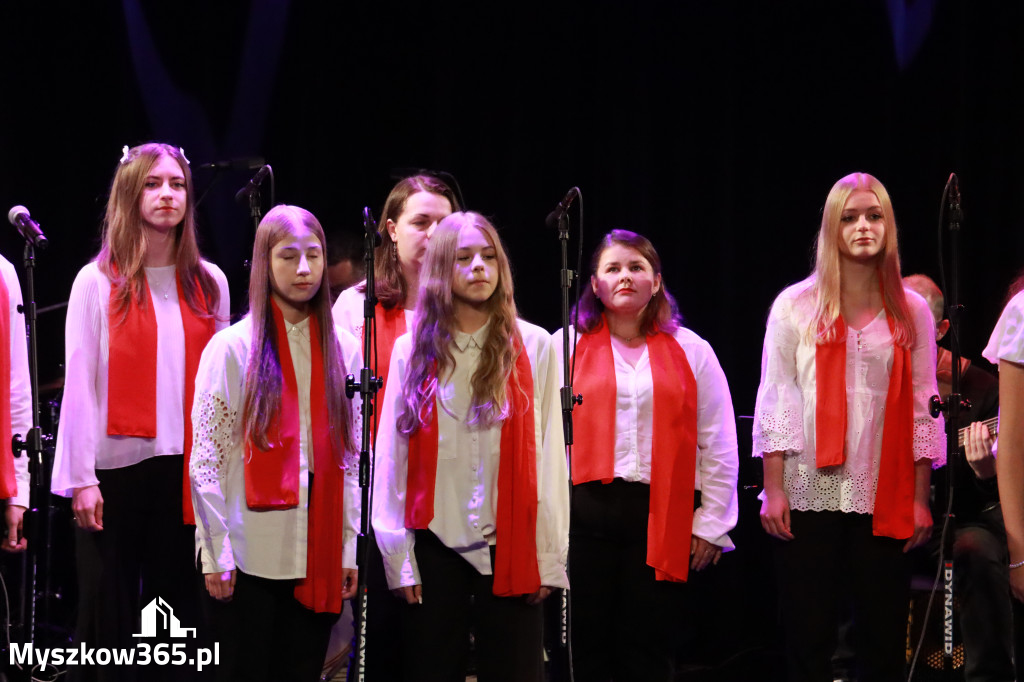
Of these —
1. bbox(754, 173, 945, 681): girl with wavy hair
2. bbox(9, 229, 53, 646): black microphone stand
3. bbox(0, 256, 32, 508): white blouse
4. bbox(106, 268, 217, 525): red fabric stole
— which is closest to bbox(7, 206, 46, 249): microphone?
bbox(0, 256, 32, 508): white blouse

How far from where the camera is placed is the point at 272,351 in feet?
9.44

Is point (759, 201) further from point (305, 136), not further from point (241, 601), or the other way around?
point (241, 601)

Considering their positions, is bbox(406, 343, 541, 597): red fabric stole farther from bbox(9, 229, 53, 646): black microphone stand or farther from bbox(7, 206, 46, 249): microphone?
bbox(9, 229, 53, 646): black microphone stand

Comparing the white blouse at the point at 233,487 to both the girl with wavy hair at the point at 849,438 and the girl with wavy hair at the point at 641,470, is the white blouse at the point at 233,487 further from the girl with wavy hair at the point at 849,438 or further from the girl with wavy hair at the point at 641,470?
the girl with wavy hair at the point at 849,438

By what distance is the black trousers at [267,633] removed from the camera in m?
2.67

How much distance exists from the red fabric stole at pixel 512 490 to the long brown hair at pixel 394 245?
77 cm

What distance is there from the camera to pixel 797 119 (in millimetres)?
5027

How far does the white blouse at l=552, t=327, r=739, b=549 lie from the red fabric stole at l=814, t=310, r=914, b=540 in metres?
0.48

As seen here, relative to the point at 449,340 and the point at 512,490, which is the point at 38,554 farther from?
the point at 512,490

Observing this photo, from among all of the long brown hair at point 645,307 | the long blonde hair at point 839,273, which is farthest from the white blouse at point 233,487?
the long blonde hair at point 839,273

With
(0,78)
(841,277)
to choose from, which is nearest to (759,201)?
(841,277)

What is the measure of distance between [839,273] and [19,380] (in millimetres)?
2589

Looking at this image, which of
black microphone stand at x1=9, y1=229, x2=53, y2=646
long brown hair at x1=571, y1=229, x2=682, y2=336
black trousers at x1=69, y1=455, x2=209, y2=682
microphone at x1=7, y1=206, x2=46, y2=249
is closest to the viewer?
black trousers at x1=69, y1=455, x2=209, y2=682

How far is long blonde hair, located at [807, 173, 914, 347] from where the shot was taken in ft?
10.3
